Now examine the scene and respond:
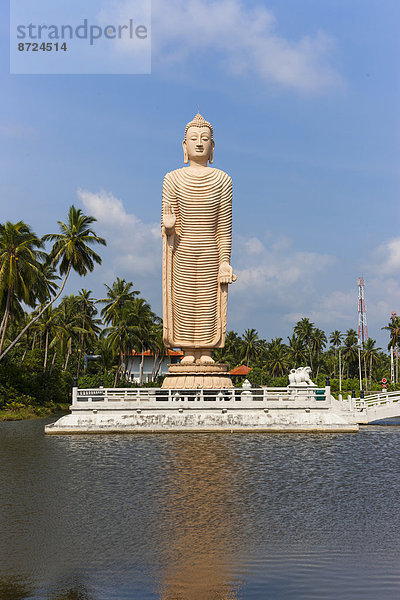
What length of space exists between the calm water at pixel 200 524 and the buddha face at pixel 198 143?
2187 cm

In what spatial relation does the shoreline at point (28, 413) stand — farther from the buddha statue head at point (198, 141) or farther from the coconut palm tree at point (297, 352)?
the coconut palm tree at point (297, 352)

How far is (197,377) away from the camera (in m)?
36.2

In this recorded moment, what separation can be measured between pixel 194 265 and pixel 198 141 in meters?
7.84

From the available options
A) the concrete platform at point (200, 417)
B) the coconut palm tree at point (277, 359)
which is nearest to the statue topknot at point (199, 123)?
the concrete platform at point (200, 417)

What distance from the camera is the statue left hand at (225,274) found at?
37781mm

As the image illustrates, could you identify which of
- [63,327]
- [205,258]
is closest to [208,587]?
[205,258]

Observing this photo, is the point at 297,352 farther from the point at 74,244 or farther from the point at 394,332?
the point at 74,244

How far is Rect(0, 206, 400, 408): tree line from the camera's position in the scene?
4128 centimetres

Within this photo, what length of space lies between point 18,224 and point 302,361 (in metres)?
66.9

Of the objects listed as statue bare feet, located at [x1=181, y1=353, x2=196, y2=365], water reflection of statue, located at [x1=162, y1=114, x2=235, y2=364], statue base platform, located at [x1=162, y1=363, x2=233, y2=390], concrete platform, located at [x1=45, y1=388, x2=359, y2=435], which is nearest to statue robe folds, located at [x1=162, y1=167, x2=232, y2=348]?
water reflection of statue, located at [x1=162, y1=114, x2=235, y2=364]

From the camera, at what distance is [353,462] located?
2016 cm

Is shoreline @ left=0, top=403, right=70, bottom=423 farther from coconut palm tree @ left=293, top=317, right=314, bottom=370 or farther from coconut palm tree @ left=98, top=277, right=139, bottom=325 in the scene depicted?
coconut palm tree @ left=293, top=317, right=314, bottom=370

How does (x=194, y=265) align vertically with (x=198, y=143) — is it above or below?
below

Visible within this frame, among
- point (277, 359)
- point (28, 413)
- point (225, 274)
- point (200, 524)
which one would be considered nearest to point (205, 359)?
point (225, 274)
